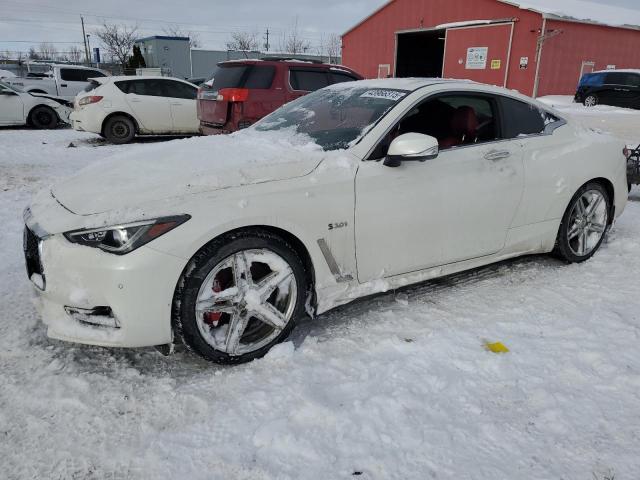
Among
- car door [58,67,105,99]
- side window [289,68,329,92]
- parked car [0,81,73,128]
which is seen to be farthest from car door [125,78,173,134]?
car door [58,67,105,99]

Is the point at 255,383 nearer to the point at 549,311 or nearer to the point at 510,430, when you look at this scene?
the point at 510,430

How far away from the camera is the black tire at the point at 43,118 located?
13.4 meters

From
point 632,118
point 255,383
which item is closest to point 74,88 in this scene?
point 255,383

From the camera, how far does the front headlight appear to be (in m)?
2.48

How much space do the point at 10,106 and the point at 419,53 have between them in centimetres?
2397

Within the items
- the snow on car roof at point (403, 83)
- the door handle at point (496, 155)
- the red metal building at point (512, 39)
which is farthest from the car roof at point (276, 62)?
the red metal building at point (512, 39)

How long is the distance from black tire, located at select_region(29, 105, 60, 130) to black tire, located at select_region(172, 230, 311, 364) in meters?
13.1

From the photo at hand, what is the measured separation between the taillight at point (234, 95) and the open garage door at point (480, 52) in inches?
703

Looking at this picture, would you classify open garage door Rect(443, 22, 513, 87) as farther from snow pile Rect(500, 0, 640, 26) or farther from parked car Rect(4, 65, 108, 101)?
parked car Rect(4, 65, 108, 101)

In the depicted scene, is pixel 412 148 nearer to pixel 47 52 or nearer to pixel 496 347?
pixel 496 347

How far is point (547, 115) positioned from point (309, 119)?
6.47 feet

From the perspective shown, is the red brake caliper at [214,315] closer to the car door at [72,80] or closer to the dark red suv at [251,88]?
the dark red suv at [251,88]

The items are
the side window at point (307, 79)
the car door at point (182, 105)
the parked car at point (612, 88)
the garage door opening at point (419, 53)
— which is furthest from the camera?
the garage door opening at point (419, 53)

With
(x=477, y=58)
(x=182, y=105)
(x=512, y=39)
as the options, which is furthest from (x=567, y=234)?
(x=477, y=58)
